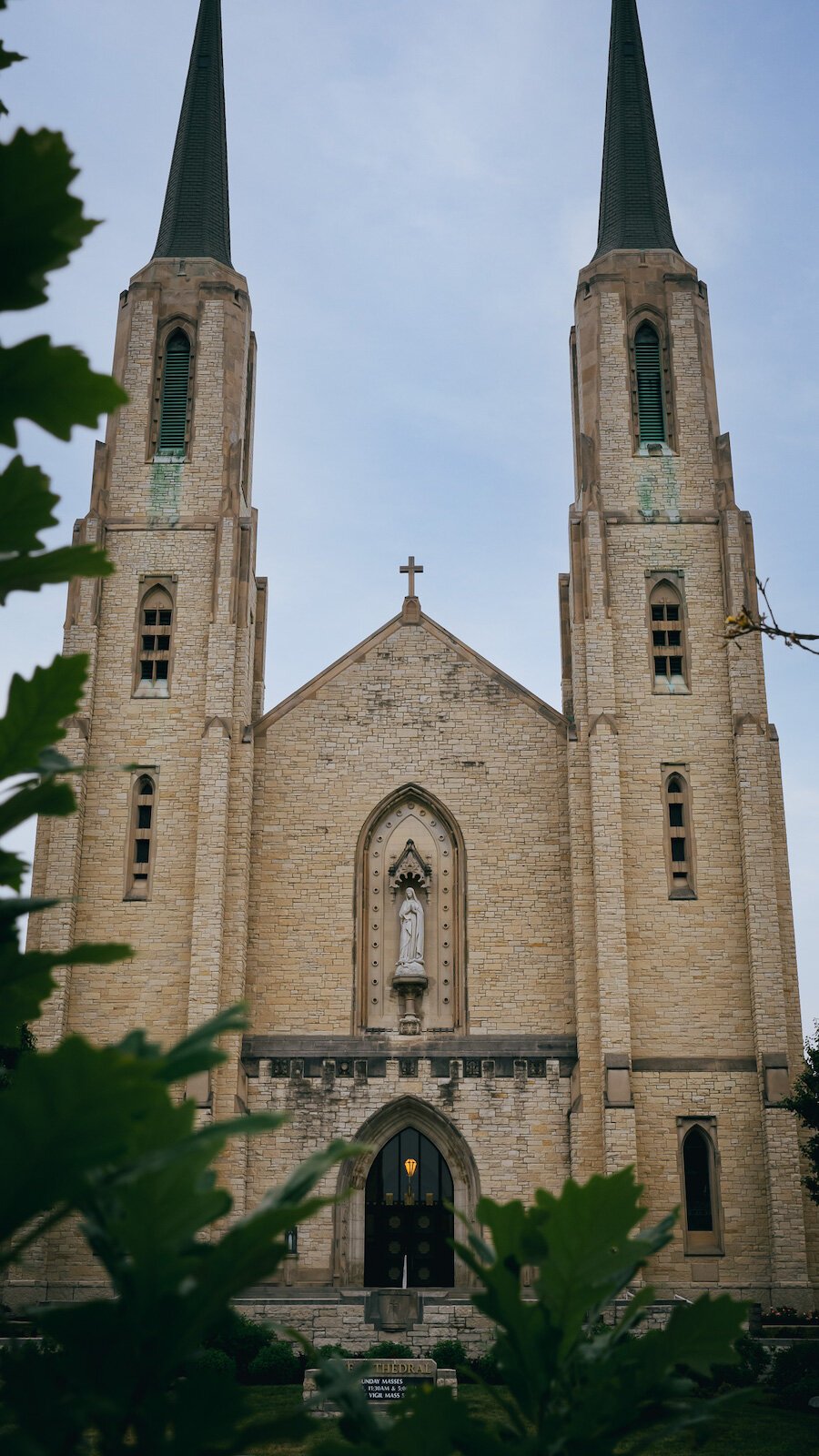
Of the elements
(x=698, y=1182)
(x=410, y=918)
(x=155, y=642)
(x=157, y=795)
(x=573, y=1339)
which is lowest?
(x=573, y=1339)

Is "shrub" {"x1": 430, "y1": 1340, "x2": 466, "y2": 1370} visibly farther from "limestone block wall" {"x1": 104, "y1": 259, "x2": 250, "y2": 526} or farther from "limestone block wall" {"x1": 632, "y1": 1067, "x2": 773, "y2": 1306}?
"limestone block wall" {"x1": 104, "y1": 259, "x2": 250, "y2": 526}

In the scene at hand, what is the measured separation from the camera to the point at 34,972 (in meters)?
2.22

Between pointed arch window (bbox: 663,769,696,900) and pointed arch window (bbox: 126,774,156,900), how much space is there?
31.4 ft

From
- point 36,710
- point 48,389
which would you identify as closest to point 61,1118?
point 36,710

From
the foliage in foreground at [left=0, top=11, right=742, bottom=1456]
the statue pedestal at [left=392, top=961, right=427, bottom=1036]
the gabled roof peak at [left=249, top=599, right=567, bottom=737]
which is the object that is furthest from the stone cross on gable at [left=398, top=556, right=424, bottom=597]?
the foliage in foreground at [left=0, top=11, right=742, bottom=1456]

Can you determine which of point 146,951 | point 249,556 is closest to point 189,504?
point 249,556

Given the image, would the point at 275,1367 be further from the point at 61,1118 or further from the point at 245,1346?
the point at 61,1118

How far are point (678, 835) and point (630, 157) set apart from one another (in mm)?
16684

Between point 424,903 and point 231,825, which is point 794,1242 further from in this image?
point 231,825

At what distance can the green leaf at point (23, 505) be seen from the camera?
2188mm

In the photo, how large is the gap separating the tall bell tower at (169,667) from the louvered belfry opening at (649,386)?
832 cm

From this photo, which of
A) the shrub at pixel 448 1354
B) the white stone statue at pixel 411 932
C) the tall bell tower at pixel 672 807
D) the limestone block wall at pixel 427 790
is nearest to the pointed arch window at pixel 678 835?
the tall bell tower at pixel 672 807

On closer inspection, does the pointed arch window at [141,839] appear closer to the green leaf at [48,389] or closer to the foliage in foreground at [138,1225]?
the foliage in foreground at [138,1225]

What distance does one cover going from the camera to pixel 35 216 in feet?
6.45
